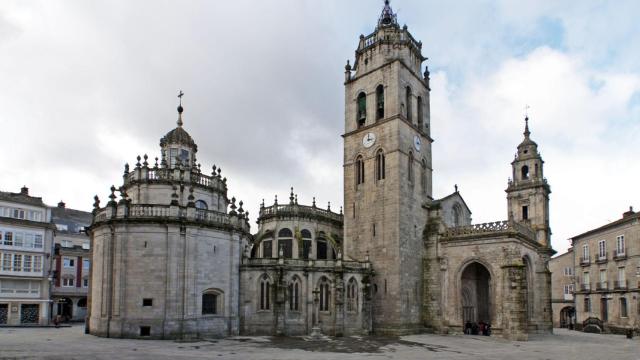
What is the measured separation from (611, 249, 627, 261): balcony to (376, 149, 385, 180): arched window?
24760mm

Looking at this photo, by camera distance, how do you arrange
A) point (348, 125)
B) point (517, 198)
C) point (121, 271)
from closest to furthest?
point (121, 271)
point (348, 125)
point (517, 198)

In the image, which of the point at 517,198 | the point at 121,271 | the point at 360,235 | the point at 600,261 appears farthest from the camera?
the point at 517,198

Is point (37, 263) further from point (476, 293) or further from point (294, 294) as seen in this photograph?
point (476, 293)

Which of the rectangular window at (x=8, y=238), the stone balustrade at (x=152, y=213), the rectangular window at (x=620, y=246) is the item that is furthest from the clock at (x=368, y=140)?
the rectangular window at (x=8, y=238)

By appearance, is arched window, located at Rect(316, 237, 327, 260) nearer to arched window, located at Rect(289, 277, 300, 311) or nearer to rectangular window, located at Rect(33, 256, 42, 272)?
arched window, located at Rect(289, 277, 300, 311)

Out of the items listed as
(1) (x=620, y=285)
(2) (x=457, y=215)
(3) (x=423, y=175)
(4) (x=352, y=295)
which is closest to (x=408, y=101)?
(3) (x=423, y=175)

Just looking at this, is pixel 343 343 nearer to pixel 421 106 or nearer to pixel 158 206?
pixel 158 206

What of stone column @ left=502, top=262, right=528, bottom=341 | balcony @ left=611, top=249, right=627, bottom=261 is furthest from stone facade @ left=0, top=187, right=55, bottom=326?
balcony @ left=611, top=249, right=627, bottom=261

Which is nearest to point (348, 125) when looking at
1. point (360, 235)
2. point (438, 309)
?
point (360, 235)

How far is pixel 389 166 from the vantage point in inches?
1651

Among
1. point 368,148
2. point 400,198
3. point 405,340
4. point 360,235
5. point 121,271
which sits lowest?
point 405,340

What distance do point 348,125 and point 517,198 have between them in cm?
2320

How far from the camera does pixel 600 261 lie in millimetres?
52281

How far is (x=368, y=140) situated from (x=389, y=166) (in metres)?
3.43
